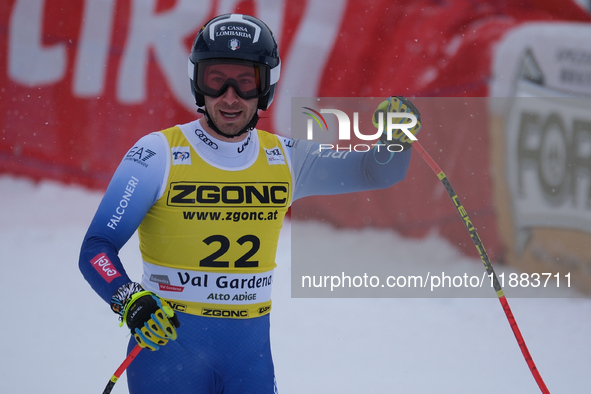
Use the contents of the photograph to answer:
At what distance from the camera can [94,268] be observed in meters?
2.52

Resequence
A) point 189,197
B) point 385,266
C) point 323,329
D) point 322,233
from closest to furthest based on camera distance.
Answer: point 189,197 → point 323,329 → point 385,266 → point 322,233

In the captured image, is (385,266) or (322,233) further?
(322,233)

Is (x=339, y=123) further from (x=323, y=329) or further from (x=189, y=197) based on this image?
(x=189, y=197)

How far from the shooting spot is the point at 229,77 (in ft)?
9.55

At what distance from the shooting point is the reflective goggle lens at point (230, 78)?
289cm

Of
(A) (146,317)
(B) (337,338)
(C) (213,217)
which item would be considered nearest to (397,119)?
(C) (213,217)

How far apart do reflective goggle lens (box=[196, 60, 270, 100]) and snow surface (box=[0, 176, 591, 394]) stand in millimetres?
2537

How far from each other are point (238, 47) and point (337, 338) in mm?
3210

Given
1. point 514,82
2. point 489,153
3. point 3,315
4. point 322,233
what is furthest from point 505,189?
point 3,315

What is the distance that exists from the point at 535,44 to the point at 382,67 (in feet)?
5.56

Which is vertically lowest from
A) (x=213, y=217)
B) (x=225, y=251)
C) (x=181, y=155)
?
(x=225, y=251)

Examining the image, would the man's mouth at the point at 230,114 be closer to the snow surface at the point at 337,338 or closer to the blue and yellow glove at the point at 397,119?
the blue and yellow glove at the point at 397,119

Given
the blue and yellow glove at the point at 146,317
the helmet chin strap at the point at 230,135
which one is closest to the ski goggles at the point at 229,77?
the helmet chin strap at the point at 230,135

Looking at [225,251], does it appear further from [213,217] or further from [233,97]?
[233,97]
